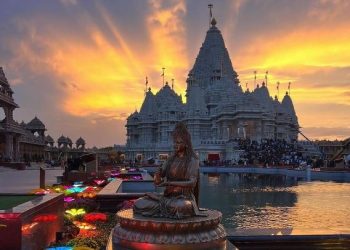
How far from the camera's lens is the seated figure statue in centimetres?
678

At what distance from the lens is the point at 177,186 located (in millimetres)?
7020

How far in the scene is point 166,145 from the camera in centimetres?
8794

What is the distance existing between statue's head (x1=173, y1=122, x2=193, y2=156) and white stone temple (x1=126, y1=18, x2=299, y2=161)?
6221 cm

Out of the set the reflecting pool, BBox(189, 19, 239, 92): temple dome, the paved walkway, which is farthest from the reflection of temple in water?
BBox(189, 19, 239, 92): temple dome

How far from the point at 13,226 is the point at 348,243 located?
18.3 ft

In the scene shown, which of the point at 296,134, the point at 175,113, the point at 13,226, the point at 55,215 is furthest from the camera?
the point at 296,134

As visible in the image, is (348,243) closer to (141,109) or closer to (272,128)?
(272,128)

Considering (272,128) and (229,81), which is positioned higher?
(229,81)

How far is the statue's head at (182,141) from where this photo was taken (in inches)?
289

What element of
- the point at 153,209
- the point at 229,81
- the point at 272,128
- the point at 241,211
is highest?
the point at 229,81

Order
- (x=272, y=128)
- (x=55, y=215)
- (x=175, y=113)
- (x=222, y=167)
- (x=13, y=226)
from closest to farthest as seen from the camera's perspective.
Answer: (x=13, y=226) < (x=55, y=215) < (x=222, y=167) < (x=272, y=128) < (x=175, y=113)

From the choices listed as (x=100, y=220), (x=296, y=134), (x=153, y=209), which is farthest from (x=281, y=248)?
(x=296, y=134)

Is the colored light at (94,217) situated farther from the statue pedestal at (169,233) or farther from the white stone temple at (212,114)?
the white stone temple at (212,114)

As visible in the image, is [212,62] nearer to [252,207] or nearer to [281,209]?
[252,207]
